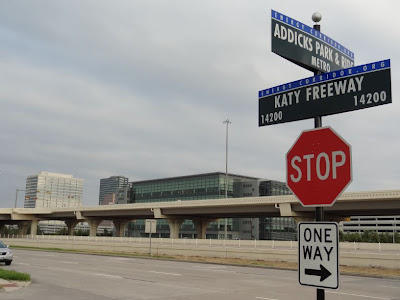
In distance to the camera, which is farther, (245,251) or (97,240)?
(97,240)

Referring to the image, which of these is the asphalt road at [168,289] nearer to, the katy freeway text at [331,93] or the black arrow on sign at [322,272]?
the katy freeway text at [331,93]

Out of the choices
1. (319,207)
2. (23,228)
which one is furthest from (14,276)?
(23,228)

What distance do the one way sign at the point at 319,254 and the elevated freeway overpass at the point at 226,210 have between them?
49.1 m

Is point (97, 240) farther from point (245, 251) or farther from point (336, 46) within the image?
point (336, 46)

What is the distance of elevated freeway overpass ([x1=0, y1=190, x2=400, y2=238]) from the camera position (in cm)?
5269

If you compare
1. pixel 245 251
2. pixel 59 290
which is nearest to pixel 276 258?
pixel 245 251

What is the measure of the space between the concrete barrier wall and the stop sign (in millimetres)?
26625

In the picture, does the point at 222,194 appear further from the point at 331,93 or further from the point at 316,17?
the point at 331,93

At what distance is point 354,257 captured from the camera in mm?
29688

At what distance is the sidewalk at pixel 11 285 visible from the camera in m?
14.8

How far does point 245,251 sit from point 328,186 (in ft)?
111

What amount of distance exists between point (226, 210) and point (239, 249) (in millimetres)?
34010

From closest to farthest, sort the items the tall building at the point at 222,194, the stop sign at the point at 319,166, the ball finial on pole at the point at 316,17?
the stop sign at the point at 319,166 < the ball finial on pole at the point at 316,17 < the tall building at the point at 222,194

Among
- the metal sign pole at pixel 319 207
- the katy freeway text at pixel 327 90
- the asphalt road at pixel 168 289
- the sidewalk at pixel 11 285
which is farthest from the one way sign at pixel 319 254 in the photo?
the sidewalk at pixel 11 285
